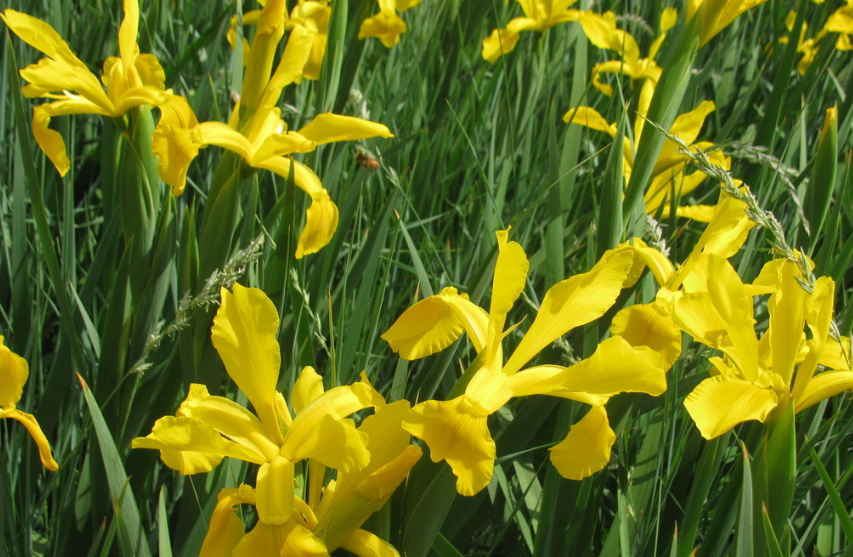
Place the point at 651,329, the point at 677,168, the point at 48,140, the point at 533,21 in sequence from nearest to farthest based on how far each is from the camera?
the point at 651,329 < the point at 48,140 < the point at 677,168 < the point at 533,21

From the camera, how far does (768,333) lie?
0.82 meters

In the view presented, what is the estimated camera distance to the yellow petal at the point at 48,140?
3.45 ft

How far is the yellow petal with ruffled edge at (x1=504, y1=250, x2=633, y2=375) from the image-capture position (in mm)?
729

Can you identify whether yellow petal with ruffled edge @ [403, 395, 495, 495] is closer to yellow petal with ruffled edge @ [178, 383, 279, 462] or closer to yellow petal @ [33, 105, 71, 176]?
yellow petal with ruffled edge @ [178, 383, 279, 462]

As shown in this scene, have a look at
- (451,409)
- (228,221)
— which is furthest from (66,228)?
(451,409)

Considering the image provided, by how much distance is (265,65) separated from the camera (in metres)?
1.08

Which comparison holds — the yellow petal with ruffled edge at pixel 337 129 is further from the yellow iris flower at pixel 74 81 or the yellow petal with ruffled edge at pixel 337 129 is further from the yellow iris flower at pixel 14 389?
the yellow iris flower at pixel 14 389

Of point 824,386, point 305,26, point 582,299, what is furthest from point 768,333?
point 305,26

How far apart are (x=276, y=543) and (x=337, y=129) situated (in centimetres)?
67

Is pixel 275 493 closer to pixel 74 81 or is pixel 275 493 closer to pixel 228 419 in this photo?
pixel 228 419

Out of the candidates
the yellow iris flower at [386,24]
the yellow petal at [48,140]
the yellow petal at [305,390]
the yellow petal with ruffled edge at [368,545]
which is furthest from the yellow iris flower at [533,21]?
the yellow petal with ruffled edge at [368,545]

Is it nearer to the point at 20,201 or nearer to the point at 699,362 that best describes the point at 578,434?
the point at 699,362

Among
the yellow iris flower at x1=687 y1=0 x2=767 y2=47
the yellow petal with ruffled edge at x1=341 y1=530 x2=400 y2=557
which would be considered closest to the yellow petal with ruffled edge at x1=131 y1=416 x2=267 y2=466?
the yellow petal with ruffled edge at x1=341 y1=530 x2=400 y2=557

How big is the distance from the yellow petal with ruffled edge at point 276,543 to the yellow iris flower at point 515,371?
0.14 m
